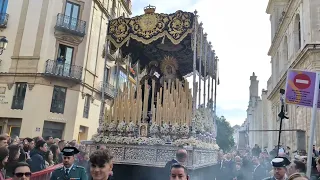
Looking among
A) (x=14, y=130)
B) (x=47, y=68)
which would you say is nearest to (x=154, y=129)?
(x=47, y=68)

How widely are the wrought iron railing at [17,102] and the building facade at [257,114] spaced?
78.1 feet

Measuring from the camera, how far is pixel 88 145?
30.5 ft

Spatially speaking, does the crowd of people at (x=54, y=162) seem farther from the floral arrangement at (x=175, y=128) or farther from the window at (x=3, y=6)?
the window at (x=3, y=6)

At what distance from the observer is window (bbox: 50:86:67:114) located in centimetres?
2098

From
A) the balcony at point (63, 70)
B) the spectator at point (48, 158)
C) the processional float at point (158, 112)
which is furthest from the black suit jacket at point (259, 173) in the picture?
the balcony at point (63, 70)

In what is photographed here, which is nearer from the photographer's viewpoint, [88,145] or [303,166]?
[303,166]

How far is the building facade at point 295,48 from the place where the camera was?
1602cm

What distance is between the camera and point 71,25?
22.5 meters

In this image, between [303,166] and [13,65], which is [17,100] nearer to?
[13,65]

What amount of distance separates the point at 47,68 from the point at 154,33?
45.7 ft

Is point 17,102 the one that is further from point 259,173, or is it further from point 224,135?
point 224,135

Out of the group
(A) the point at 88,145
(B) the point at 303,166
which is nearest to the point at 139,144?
(A) the point at 88,145

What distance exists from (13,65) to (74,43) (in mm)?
4794

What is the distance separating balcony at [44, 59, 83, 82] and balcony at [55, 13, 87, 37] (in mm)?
2656
